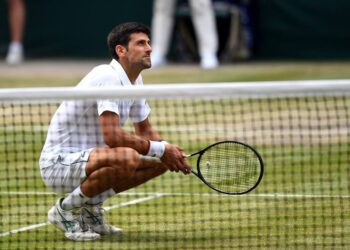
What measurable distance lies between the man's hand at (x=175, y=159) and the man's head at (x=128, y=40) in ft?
2.12

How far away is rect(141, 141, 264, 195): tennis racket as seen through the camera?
686cm

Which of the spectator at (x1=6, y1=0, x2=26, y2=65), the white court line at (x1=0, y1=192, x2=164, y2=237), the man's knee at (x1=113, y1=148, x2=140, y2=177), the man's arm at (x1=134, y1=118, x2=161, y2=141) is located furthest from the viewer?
the spectator at (x1=6, y1=0, x2=26, y2=65)

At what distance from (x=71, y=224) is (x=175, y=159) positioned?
2.58 ft

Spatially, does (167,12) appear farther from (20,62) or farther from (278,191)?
(278,191)

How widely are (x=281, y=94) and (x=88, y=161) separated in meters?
1.24

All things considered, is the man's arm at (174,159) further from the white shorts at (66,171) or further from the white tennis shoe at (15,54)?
the white tennis shoe at (15,54)

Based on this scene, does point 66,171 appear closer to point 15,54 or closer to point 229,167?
point 229,167

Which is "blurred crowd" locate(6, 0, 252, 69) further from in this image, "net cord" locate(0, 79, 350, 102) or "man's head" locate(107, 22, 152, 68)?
"net cord" locate(0, 79, 350, 102)

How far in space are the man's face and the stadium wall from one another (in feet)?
31.2

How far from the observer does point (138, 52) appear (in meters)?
7.00

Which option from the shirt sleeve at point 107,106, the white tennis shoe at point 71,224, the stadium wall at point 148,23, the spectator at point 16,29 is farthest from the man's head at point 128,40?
the stadium wall at point 148,23

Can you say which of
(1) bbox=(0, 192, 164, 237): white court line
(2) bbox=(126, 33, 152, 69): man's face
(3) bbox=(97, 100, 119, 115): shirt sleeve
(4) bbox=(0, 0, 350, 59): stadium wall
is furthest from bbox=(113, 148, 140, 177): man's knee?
(4) bbox=(0, 0, 350, 59): stadium wall

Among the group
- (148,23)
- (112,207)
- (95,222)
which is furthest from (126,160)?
(148,23)

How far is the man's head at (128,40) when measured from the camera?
7016 millimetres
